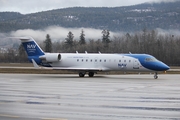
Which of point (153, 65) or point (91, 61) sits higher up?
point (91, 61)

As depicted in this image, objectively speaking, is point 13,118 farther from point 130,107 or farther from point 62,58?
point 62,58

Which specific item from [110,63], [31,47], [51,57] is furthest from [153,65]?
[31,47]

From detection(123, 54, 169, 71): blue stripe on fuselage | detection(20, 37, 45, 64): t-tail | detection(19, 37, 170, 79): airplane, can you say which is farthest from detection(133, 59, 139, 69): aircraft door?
detection(20, 37, 45, 64): t-tail

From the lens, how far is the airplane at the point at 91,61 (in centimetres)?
4047

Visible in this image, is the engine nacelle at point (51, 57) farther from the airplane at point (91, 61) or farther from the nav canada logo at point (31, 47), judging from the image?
the nav canada logo at point (31, 47)

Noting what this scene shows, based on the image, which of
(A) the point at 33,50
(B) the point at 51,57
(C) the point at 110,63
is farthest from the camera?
(A) the point at 33,50

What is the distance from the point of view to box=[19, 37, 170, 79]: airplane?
40.5 m

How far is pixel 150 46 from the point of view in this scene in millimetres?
106312

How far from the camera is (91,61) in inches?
1706

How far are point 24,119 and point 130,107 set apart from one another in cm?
453

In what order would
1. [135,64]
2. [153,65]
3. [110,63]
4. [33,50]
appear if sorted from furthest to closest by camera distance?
[33,50]
[110,63]
[135,64]
[153,65]

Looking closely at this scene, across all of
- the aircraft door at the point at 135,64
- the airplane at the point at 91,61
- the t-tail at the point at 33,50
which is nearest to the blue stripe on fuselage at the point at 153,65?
the airplane at the point at 91,61

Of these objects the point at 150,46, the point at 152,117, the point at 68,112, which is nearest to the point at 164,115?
the point at 152,117

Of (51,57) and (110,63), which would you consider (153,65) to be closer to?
(110,63)
